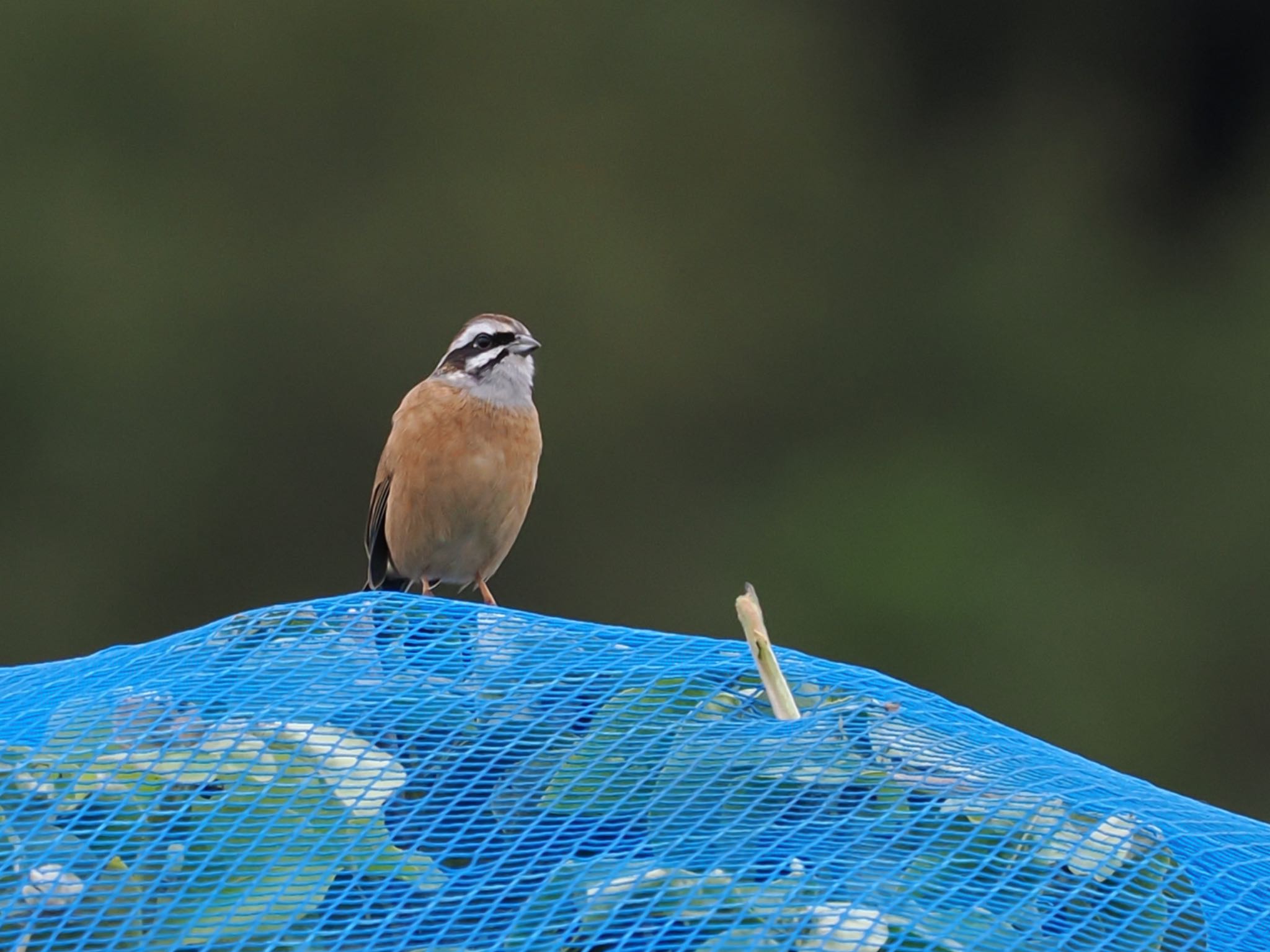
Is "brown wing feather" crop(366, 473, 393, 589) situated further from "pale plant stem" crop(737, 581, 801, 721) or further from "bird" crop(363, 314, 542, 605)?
"pale plant stem" crop(737, 581, 801, 721)

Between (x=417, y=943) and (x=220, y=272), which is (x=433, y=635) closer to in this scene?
(x=417, y=943)

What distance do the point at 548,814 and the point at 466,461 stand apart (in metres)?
2.56

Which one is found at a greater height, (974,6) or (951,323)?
(974,6)

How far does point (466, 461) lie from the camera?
16.2 ft

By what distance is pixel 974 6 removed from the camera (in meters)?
13.4

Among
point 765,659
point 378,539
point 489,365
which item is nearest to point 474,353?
point 489,365

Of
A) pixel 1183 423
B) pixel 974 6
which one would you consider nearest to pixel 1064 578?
pixel 1183 423

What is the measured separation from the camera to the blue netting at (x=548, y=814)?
2.31 m

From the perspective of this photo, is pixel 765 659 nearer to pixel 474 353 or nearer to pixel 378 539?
pixel 474 353

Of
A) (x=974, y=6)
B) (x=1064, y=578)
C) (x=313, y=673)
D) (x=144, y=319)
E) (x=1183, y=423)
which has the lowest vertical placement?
(x=1064, y=578)

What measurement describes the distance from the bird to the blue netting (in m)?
2.22

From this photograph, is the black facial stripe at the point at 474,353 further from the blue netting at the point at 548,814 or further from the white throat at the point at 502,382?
the blue netting at the point at 548,814

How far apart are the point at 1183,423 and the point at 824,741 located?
31.3ft

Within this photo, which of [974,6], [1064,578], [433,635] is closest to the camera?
[433,635]
